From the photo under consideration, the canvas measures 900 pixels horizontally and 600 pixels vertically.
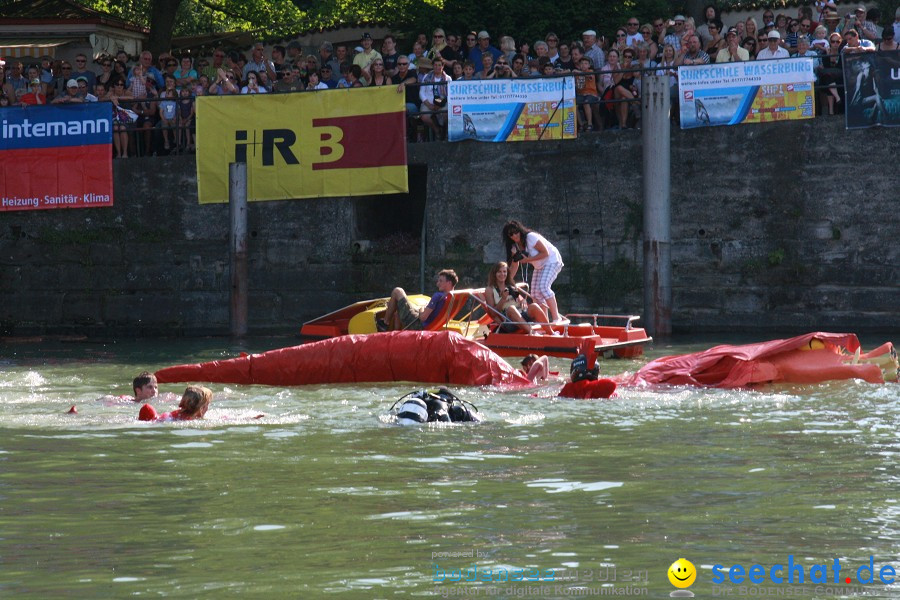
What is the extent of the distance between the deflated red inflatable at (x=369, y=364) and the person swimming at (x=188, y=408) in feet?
10.7

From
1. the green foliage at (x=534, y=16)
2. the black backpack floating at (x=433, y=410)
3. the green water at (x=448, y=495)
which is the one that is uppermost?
the green foliage at (x=534, y=16)

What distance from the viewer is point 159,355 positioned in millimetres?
19922

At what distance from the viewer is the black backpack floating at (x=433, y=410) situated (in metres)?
11.9

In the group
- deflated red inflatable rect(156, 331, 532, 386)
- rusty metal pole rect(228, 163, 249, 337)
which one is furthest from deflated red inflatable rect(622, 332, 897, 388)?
rusty metal pole rect(228, 163, 249, 337)

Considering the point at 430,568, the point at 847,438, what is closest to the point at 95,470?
the point at 430,568

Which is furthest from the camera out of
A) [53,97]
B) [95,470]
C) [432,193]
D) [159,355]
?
[53,97]

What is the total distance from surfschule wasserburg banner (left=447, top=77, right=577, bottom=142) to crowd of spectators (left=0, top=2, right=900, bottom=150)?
0.24m

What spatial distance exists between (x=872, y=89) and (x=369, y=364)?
9946mm

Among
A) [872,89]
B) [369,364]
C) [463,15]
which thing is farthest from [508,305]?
[463,15]

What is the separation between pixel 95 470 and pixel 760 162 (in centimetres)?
1459

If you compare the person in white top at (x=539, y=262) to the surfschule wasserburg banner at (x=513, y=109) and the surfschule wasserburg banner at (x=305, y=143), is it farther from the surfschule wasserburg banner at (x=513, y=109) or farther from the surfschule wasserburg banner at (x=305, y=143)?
the surfschule wasserburg banner at (x=305, y=143)

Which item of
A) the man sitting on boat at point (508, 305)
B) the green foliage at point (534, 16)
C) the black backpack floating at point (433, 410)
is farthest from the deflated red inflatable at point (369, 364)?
the green foliage at point (534, 16)

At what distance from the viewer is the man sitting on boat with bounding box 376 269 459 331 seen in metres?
17.5

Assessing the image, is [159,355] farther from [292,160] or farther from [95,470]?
[95,470]
